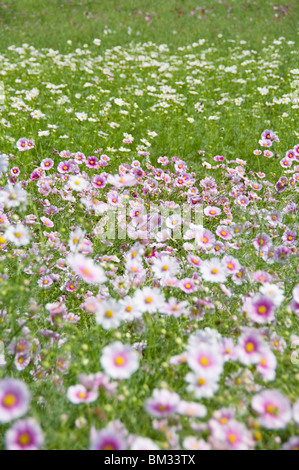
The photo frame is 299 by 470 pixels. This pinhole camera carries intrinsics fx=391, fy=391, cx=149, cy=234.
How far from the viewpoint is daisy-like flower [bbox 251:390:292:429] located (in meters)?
1.27

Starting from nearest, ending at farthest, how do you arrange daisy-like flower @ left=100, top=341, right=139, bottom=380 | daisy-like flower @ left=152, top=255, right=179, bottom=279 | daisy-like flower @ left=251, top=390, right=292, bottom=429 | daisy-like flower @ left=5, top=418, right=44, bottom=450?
daisy-like flower @ left=5, top=418, right=44, bottom=450
daisy-like flower @ left=251, top=390, right=292, bottom=429
daisy-like flower @ left=100, top=341, right=139, bottom=380
daisy-like flower @ left=152, top=255, right=179, bottom=279

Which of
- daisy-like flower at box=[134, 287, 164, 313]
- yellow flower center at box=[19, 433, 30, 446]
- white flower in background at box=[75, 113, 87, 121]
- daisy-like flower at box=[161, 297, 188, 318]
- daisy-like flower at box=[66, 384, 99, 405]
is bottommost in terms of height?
daisy-like flower at box=[66, 384, 99, 405]

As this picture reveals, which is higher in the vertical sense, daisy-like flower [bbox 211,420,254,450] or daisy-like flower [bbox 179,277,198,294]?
daisy-like flower [bbox 179,277,198,294]

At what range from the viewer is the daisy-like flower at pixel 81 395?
1.37 m

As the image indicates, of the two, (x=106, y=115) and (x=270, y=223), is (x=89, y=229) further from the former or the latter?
(x=106, y=115)

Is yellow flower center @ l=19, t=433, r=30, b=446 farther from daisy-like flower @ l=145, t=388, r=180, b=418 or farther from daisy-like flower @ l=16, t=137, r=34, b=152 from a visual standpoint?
daisy-like flower @ l=16, t=137, r=34, b=152

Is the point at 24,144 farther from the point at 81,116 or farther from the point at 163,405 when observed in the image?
the point at 163,405

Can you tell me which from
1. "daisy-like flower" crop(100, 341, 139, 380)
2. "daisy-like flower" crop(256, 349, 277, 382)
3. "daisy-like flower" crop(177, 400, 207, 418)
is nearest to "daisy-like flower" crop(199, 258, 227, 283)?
"daisy-like flower" crop(256, 349, 277, 382)

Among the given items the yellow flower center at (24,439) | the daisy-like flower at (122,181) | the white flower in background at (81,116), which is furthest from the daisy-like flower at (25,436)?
the white flower in background at (81,116)

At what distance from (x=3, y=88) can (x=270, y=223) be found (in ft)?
14.8

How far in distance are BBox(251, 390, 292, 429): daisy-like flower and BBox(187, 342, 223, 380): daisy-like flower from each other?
0.57ft

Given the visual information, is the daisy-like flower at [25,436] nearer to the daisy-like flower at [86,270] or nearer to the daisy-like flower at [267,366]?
the daisy-like flower at [86,270]

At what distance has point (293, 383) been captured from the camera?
1.61 meters

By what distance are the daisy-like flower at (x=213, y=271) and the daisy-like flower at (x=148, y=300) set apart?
0.94 ft
